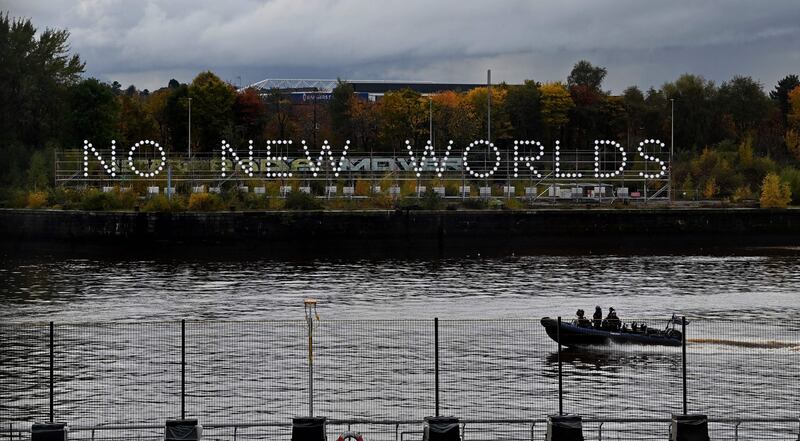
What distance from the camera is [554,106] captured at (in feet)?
555

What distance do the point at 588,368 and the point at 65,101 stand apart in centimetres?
10868

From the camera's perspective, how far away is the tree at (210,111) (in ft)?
521

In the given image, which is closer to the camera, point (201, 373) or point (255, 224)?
point (201, 373)

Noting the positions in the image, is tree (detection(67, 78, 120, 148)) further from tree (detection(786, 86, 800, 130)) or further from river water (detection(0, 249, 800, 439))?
tree (detection(786, 86, 800, 130))

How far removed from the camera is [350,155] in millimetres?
153875

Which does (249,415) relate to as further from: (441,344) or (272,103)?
(272,103)

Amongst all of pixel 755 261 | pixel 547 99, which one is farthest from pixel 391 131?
pixel 755 261

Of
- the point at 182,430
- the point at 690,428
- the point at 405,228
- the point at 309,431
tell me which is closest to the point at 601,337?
the point at 690,428

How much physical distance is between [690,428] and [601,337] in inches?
890

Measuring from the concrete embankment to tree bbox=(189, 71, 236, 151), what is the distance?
1806 inches

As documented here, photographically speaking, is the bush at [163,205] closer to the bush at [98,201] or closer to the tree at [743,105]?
the bush at [98,201]

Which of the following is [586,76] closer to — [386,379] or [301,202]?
[301,202]

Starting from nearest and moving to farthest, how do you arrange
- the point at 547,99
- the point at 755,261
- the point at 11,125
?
the point at 755,261 < the point at 11,125 < the point at 547,99

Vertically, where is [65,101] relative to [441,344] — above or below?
above
